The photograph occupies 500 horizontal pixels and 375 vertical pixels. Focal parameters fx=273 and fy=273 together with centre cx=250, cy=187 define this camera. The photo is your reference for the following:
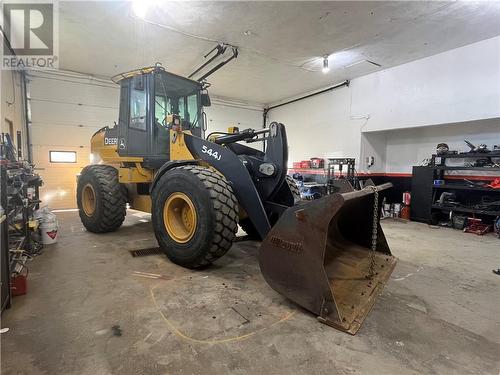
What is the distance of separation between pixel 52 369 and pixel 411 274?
10.6 ft

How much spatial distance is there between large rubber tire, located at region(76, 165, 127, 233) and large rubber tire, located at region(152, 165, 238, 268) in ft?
5.64

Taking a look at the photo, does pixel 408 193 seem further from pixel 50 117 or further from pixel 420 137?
pixel 50 117

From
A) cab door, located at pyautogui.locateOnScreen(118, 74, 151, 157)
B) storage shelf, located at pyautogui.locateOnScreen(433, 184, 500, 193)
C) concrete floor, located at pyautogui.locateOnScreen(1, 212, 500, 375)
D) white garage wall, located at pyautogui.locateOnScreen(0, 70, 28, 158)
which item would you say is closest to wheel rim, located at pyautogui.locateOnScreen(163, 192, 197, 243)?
A: concrete floor, located at pyautogui.locateOnScreen(1, 212, 500, 375)

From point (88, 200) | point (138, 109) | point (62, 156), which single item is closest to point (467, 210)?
point (138, 109)

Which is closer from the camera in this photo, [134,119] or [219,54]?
[134,119]

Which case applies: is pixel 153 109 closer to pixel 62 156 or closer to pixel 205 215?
pixel 205 215

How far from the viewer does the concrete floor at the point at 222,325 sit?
1558 mm

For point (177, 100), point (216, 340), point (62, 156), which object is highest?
point (177, 100)

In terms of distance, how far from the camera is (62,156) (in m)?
7.23

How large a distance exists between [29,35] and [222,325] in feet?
20.6

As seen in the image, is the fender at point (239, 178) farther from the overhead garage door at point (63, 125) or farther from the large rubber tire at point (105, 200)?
the overhead garage door at point (63, 125)

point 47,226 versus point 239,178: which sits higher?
point 239,178

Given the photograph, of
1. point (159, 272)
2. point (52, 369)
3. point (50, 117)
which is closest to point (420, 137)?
point (159, 272)

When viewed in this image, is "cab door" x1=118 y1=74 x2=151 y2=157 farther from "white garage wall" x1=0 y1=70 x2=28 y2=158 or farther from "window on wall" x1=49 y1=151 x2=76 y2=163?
"window on wall" x1=49 y1=151 x2=76 y2=163
